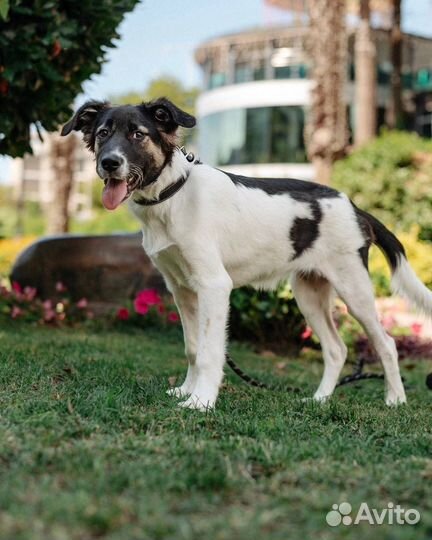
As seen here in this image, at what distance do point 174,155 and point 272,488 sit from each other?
2.48m

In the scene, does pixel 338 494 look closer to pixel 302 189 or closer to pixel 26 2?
pixel 302 189

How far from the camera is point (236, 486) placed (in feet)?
9.91

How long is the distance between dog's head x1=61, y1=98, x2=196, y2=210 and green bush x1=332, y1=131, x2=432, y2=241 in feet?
37.1

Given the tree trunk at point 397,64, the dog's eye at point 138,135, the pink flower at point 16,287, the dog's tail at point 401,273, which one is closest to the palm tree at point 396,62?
the tree trunk at point 397,64

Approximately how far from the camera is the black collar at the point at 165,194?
4.84 meters

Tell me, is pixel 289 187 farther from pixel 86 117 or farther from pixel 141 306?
pixel 141 306

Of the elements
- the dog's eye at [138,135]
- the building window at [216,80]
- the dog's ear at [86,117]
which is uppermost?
the building window at [216,80]

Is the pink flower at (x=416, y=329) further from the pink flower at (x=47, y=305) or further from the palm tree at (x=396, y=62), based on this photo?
the palm tree at (x=396, y=62)

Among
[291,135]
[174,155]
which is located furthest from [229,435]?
[291,135]

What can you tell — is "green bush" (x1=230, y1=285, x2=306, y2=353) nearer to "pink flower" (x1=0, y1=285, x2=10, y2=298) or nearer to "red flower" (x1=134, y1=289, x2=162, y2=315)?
"red flower" (x1=134, y1=289, x2=162, y2=315)

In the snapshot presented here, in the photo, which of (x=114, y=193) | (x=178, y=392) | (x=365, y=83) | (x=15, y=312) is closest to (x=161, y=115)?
(x=114, y=193)

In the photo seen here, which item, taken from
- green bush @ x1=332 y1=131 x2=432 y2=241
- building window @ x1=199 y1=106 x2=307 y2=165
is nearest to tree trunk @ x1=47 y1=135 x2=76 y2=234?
green bush @ x1=332 y1=131 x2=432 y2=241

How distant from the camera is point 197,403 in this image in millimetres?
4504

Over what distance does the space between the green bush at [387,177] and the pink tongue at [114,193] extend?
11586 millimetres
